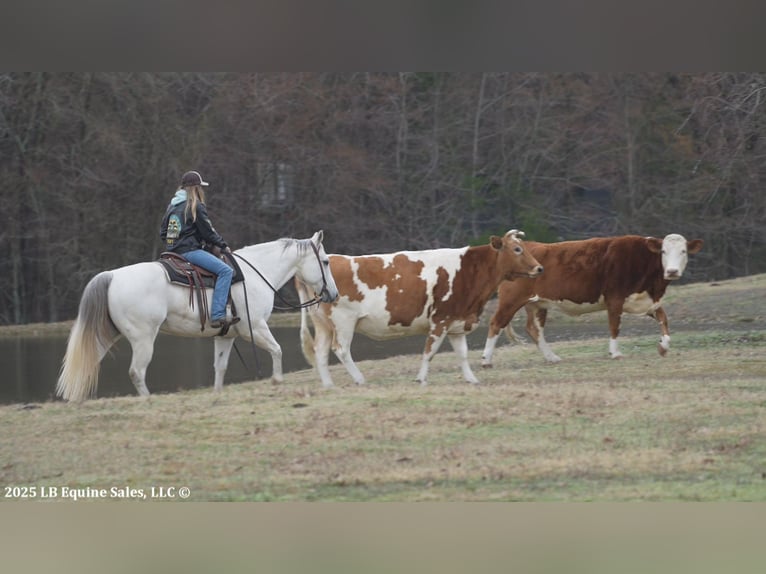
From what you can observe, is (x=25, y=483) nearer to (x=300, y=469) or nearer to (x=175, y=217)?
(x=300, y=469)

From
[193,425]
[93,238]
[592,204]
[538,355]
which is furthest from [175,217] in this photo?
[592,204]

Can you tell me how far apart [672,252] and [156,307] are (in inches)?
258

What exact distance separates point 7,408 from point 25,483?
8.29 feet

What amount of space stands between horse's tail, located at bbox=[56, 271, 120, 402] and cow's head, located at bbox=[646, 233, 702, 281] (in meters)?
6.85

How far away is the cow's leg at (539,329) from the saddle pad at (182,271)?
14.6 ft

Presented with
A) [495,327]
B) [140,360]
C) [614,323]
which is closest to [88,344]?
[140,360]

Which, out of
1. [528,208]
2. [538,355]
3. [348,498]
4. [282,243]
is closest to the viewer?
[348,498]

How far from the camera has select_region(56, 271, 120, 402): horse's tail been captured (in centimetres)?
1211

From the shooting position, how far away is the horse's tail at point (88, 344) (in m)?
12.1

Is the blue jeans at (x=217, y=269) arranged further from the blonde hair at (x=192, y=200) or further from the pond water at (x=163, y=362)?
the pond water at (x=163, y=362)

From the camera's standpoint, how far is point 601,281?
15648 mm

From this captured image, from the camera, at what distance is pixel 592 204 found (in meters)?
25.3

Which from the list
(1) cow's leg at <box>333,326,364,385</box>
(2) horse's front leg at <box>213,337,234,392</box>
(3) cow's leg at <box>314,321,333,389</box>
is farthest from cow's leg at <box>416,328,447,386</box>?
(2) horse's front leg at <box>213,337,234,392</box>

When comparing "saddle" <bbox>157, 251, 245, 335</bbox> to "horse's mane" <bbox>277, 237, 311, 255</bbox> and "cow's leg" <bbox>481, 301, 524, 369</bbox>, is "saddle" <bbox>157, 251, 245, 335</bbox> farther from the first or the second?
"cow's leg" <bbox>481, 301, 524, 369</bbox>
